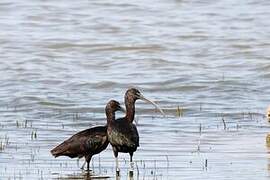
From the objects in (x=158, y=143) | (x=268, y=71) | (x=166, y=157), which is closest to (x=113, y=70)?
(x=268, y=71)

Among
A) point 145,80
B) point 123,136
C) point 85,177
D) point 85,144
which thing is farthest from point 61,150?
point 145,80

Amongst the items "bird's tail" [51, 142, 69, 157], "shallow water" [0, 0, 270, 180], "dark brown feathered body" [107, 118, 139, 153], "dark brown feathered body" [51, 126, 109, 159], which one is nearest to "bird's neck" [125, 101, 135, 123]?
"dark brown feathered body" [107, 118, 139, 153]

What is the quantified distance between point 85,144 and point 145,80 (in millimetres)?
9702

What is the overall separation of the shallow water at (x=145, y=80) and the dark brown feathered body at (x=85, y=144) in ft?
0.66

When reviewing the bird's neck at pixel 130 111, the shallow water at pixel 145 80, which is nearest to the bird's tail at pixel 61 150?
the shallow water at pixel 145 80

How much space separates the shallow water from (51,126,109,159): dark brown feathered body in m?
0.20

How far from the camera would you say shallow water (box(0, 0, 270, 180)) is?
12359mm

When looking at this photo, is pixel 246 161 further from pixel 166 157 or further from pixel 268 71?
pixel 268 71

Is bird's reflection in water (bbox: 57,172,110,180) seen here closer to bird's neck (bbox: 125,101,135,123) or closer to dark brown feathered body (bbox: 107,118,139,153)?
dark brown feathered body (bbox: 107,118,139,153)

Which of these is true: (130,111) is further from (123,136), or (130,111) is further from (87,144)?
(87,144)

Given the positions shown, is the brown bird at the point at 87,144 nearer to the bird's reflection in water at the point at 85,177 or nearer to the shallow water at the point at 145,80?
the shallow water at the point at 145,80

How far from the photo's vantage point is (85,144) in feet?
38.4

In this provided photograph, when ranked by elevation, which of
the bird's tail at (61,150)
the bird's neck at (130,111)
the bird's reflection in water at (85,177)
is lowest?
the bird's reflection in water at (85,177)

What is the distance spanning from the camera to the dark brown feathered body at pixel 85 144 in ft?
38.3
